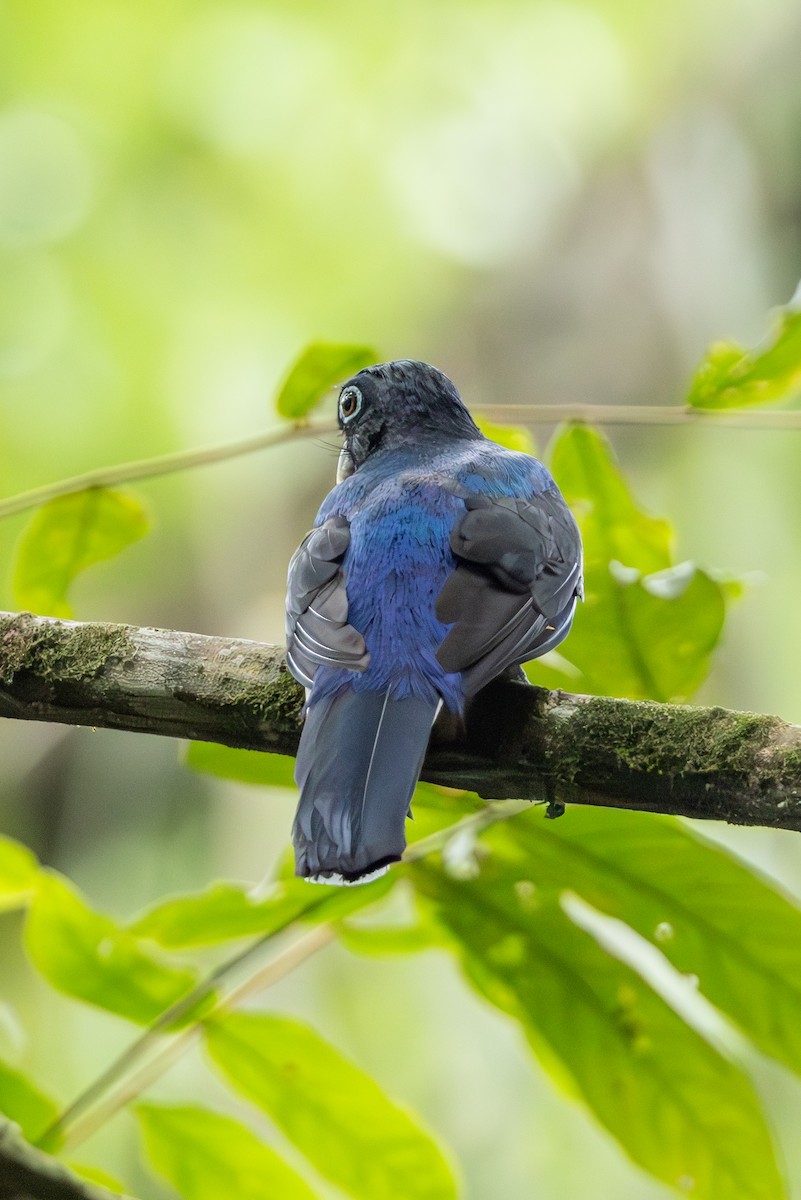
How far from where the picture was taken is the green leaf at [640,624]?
214 cm

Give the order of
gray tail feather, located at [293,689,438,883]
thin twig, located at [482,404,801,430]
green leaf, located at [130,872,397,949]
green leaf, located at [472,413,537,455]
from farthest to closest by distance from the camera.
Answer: green leaf, located at [472,413,537,455], thin twig, located at [482,404,801,430], green leaf, located at [130,872,397,949], gray tail feather, located at [293,689,438,883]

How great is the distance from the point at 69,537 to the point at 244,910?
0.94 meters

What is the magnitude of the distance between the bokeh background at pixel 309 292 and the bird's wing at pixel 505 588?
126 inches

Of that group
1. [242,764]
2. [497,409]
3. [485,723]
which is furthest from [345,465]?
[485,723]

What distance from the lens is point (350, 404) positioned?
2982 millimetres

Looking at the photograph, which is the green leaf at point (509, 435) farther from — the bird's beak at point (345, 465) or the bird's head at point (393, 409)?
the bird's beak at point (345, 465)

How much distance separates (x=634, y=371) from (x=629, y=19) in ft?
6.94

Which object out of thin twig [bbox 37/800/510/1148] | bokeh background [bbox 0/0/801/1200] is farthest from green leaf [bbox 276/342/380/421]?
bokeh background [bbox 0/0/801/1200]

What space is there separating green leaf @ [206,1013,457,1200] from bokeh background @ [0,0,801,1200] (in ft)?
10.6

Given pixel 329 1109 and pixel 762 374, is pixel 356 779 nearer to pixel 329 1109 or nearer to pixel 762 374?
pixel 329 1109

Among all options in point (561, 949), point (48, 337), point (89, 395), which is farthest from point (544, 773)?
point (48, 337)

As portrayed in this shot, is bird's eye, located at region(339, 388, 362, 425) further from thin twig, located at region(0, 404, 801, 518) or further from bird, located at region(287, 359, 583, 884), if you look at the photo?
thin twig, located at region(0, 404, 801, 518)

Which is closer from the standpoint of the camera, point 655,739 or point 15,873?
point 655,739

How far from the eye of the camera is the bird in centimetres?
178
